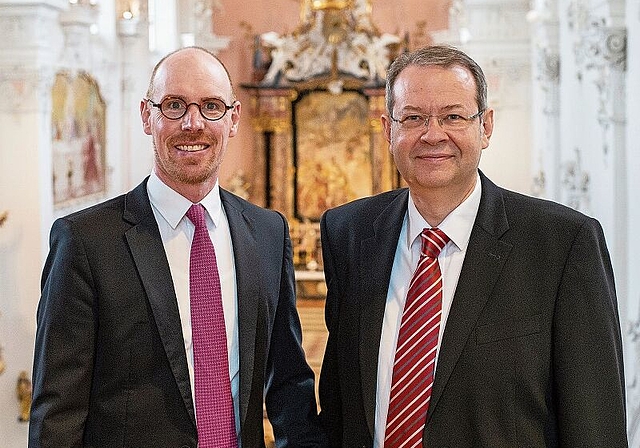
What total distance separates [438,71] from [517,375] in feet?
3.12

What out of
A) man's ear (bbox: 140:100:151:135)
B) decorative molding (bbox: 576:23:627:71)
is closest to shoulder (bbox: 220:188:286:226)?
man's ear (bbox: 140:100:151:135)

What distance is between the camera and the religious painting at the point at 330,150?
18.9 m

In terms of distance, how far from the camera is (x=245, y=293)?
3564 millimetres

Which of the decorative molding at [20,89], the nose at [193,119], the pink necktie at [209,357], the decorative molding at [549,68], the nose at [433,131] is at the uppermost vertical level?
the decorative molding at [549,68]

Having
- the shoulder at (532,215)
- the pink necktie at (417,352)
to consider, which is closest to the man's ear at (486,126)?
the shoulder at (532,215)

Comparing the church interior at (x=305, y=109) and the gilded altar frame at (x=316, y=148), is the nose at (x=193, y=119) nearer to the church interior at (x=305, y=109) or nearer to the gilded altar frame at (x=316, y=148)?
the church interior at (x=305, y=109)

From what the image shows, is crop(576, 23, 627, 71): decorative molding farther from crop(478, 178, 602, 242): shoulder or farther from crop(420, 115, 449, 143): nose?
crop(420, 115, 449, 143): nose

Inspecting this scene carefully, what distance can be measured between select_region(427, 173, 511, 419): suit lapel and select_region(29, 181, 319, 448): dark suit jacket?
696 millimetres

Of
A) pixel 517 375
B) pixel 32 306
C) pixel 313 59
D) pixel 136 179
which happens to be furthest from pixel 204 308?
pixel 313 59

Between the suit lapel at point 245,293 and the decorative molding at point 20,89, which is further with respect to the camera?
the decorative molding at point 20,89

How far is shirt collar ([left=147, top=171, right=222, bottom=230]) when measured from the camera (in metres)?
3.55

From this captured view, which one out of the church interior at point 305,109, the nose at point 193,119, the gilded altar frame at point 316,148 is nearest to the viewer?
the nose at point 193,119

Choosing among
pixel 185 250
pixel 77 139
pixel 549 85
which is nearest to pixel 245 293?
pixel 185 250

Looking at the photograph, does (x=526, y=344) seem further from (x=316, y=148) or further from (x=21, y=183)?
(x=316, y=148)
